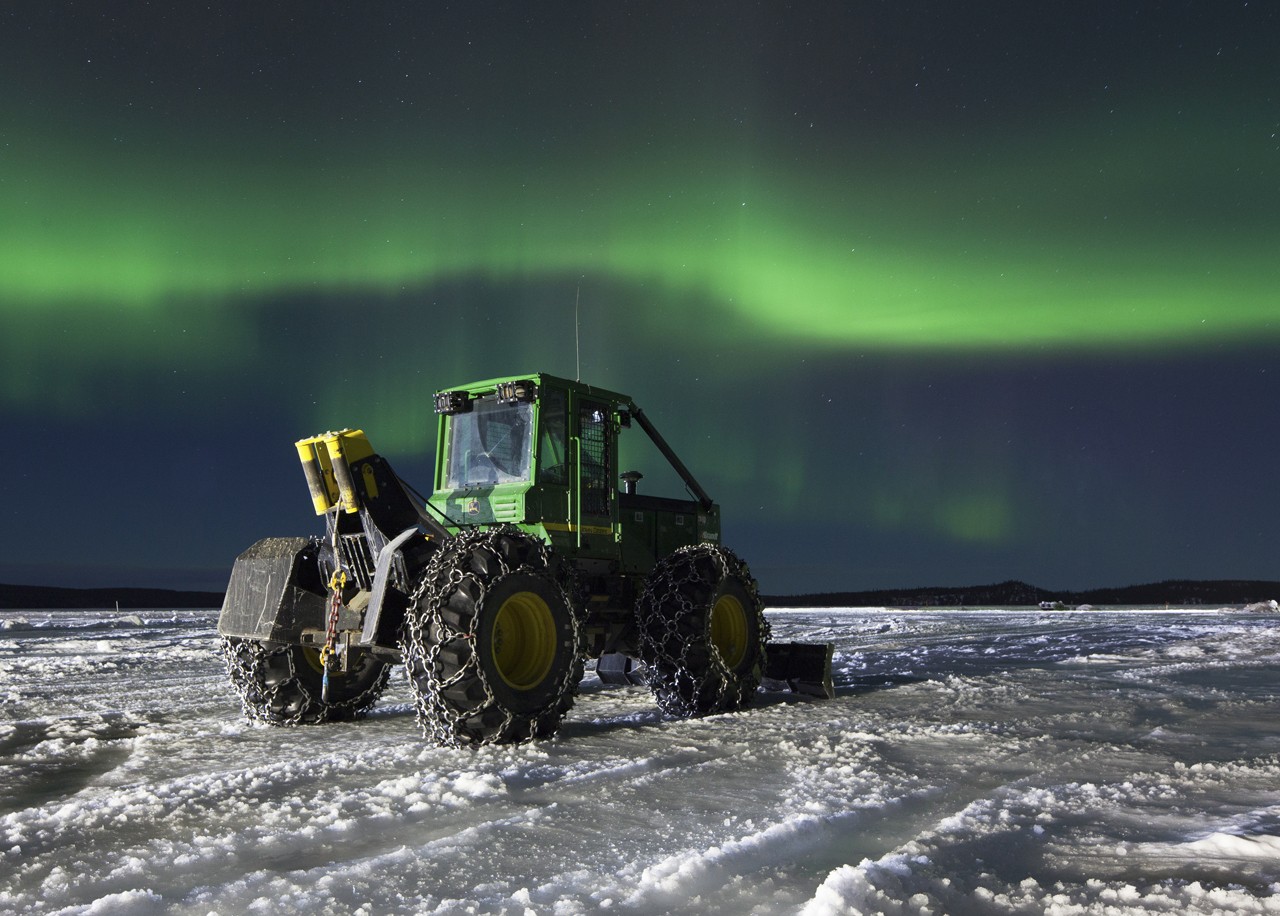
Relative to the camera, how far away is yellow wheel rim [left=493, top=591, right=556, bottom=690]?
25.3ft

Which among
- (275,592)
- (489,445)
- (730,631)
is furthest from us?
(730,631)

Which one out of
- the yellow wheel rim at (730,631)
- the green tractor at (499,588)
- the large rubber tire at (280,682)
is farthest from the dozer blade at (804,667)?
the large rubber tire at (280,682)

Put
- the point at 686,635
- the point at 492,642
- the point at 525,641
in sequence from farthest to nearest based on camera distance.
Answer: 1. the point at 686,635
2. the point at 525,641
3. the point at 492,642

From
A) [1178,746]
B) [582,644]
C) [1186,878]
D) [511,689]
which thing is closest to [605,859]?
[1186,878]

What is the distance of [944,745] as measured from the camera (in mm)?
7457

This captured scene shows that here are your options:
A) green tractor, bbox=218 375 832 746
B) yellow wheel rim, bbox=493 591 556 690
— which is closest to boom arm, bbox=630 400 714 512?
green tractor, bbox=218 375 832 746

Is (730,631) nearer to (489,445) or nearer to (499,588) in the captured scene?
(489,445)

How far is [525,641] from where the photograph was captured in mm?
7828

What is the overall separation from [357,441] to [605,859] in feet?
14.5

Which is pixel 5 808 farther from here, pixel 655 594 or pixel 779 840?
pixel 655 594

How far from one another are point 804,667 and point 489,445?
4138 millimetres

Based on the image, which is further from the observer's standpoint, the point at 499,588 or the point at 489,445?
the point at 489,445

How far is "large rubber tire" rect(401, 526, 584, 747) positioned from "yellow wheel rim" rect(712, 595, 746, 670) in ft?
7.91

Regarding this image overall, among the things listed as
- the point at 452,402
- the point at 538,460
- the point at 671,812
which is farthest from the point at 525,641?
the point at 671,812
